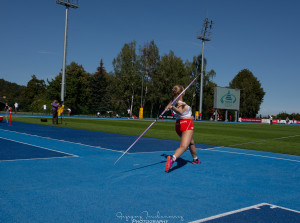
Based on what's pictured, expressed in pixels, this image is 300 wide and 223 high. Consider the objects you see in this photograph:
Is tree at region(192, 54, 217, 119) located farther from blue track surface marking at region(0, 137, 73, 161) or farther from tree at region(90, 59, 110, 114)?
blue track surface marking at region(0, 137, 73, 161)

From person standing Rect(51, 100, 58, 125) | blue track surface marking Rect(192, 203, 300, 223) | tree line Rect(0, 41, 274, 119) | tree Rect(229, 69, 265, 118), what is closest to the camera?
blue track surface marking Rect(192, 203, 300, 223)

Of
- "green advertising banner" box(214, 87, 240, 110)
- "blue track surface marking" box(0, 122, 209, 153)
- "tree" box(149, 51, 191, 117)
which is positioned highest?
"tree" box(149, 51, 191, 117)

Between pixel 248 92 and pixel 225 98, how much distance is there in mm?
24897

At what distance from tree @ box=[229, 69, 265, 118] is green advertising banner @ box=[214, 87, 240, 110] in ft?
65.5

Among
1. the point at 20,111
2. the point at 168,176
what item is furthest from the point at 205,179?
the point at 20,111

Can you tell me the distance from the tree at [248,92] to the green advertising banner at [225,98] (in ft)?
65.5

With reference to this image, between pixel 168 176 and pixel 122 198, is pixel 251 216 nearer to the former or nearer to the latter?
pixel 122 198

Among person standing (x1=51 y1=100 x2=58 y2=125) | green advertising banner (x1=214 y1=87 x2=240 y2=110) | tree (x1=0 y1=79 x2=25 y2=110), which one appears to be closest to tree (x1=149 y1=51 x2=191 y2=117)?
green advertising banner (x1=214 y1=87 x2=240 y2=110)

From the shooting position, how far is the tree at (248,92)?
80188 mm

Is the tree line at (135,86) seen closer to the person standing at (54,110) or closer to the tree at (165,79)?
the tree at (165,79)

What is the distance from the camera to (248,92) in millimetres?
80500

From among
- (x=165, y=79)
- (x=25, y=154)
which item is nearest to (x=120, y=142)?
(x=25, y=154)

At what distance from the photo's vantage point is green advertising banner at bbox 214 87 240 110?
57.6 meters

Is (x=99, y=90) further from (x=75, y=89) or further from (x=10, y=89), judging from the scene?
(x=10, y=89)
